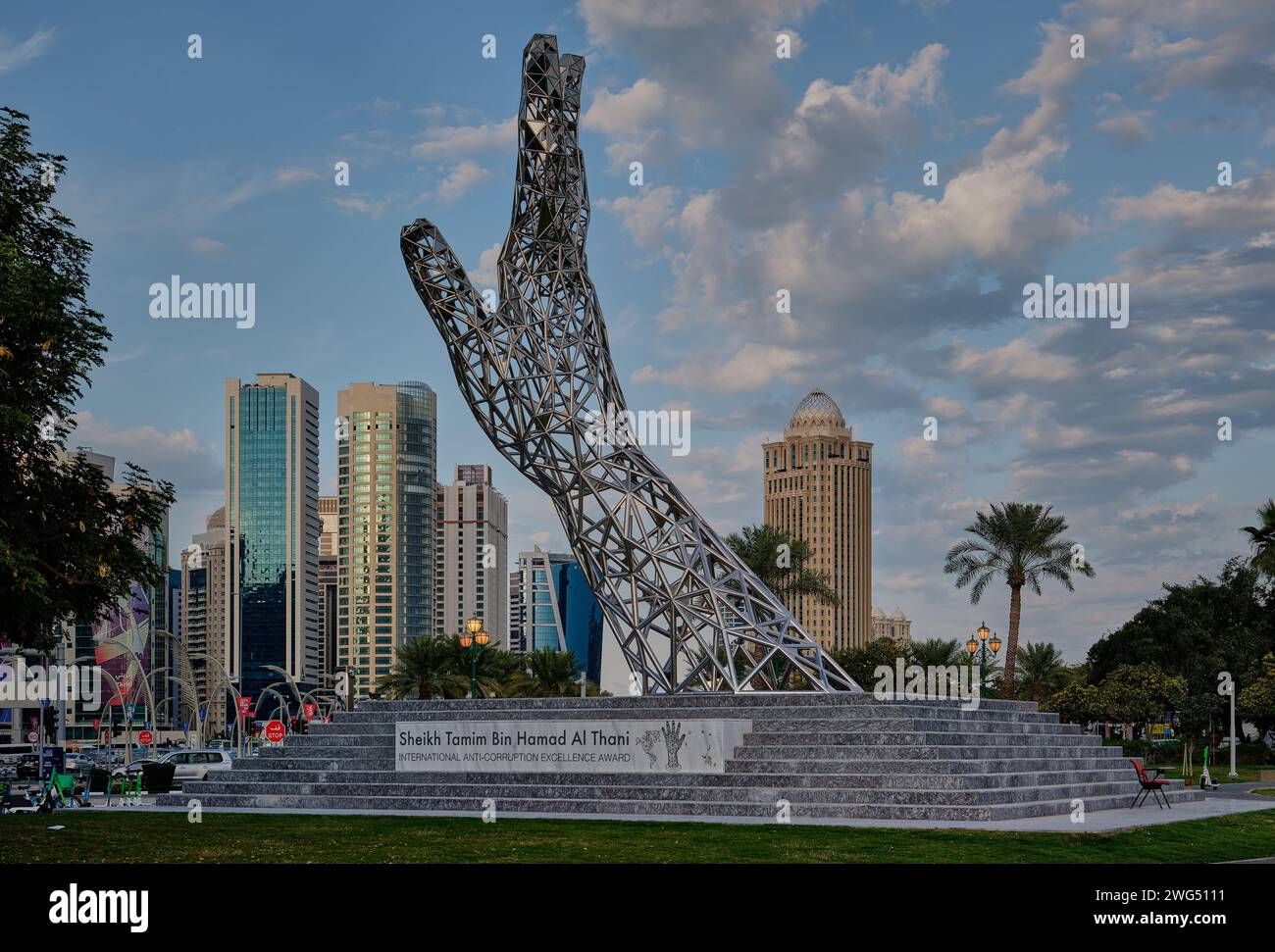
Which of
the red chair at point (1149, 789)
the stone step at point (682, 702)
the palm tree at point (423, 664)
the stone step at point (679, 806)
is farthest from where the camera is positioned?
the palm tree at point (423, 664)

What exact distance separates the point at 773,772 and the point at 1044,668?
178 feet

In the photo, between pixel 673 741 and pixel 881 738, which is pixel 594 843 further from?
pixel 881 738

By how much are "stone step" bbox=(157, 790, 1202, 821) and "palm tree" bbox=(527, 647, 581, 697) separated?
29391mm

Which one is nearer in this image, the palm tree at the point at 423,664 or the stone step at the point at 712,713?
the stone step at the point at 712,713

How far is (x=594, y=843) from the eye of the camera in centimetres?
1700

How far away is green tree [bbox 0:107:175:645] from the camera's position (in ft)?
57.2

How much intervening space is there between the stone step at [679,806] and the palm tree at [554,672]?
29391mm

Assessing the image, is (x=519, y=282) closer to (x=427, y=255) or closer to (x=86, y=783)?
(x=427, y=255)

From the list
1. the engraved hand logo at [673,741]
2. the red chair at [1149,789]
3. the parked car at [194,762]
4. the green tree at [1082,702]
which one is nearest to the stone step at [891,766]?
the engraved hand logo at [673,741]

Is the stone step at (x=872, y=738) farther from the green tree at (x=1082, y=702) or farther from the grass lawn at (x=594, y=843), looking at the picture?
the green tree at (x=1082, y=702)

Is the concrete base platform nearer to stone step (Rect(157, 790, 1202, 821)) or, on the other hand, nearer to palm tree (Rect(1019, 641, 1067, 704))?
stone step (Rect(157, 790, 1202, 821))

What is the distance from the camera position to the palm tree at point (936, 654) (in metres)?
62.2

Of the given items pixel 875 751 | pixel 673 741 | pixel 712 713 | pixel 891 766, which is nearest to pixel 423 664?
pixel 712 713
